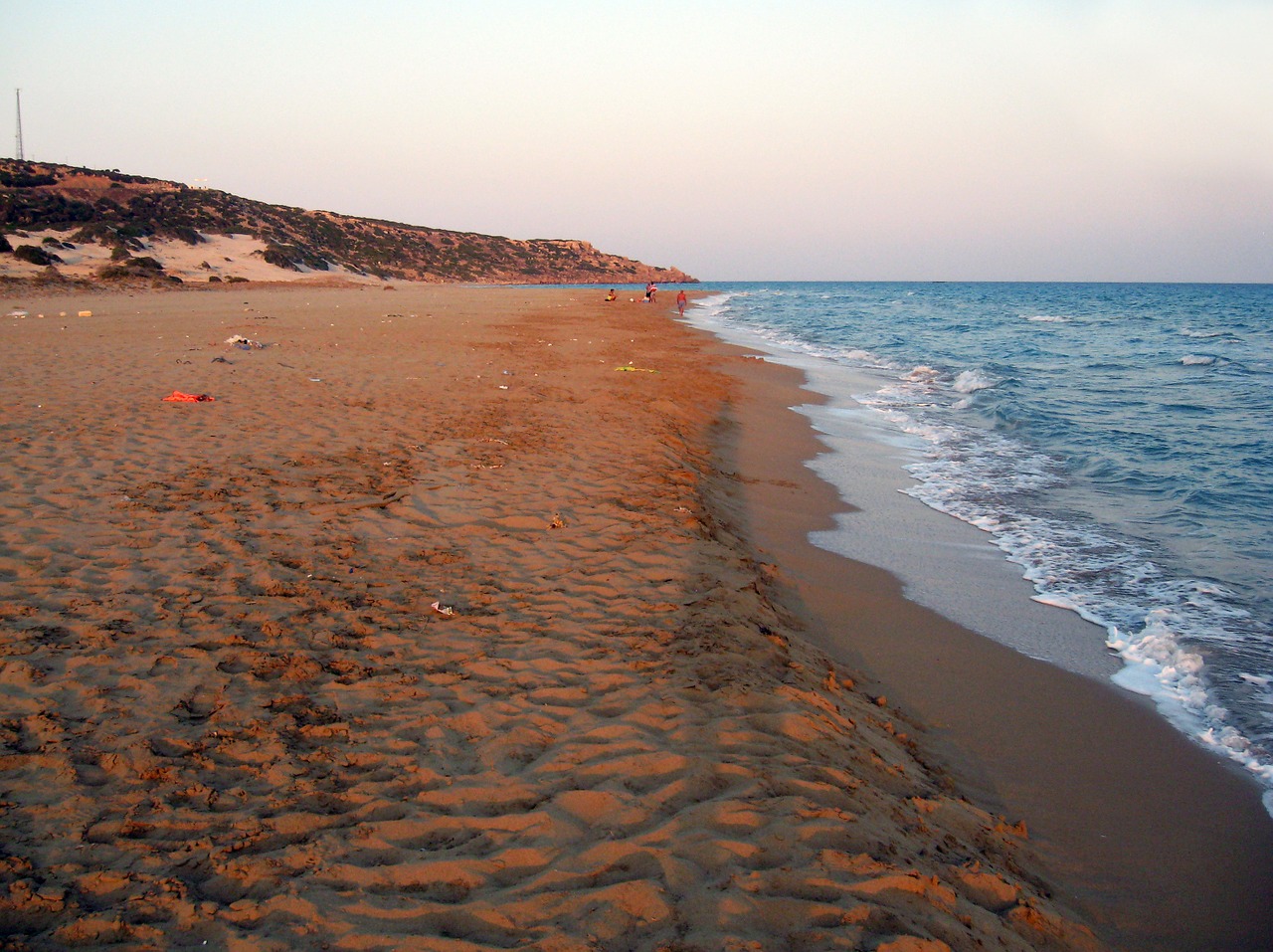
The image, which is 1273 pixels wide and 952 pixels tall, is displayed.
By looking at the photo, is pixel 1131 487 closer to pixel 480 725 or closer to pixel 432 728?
pixel 480 725

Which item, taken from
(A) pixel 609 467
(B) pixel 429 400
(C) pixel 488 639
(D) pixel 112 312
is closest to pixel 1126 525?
(A) pixel 609 467

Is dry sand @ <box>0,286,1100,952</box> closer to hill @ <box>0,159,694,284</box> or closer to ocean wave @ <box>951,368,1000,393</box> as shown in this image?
ocean wave @ <box>951,368,1000,393</box>

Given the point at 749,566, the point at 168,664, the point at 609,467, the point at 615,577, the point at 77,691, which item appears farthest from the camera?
the point at 609,467

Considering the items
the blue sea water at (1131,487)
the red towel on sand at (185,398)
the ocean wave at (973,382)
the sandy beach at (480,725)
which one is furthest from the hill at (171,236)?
the ocean wave at (973,382)

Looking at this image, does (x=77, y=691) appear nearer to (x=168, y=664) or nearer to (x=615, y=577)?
(x=168, y=664)

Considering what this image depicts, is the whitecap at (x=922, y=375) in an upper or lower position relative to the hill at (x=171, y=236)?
lower

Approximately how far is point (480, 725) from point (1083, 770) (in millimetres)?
2982

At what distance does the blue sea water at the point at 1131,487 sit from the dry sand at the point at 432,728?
2.27 m

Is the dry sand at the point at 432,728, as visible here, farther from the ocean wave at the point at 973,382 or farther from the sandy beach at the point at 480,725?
the ocean wave at the point at 973,382

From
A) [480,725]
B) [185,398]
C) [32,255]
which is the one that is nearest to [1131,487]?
[480,725]

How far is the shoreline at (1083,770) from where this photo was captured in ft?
9.60

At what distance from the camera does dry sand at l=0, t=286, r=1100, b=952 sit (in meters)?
2.26

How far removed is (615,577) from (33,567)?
3.32m

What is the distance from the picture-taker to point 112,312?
59.2ft
